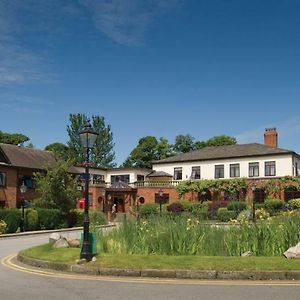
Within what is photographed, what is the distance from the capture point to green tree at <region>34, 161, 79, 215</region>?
42.0m

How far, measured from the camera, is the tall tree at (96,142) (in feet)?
301

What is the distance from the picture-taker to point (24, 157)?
5444 centimetres

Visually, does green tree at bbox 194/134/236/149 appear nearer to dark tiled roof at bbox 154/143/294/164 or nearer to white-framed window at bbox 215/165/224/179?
dark tiled roof at bbox 154/143/294/164

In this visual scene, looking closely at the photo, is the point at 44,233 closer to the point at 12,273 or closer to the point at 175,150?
the point at 12,273

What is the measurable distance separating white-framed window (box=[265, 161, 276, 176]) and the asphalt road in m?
47.8

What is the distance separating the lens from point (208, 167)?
2474 inches

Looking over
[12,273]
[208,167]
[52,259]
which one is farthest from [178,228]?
[208,167]

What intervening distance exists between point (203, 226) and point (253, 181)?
42858mm

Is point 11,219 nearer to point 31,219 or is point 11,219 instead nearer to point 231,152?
point 31,219

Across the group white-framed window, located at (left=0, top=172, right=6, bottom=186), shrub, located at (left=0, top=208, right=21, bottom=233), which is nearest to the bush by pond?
shrub, located at (left=0, top=208, right=21, bottom=233)

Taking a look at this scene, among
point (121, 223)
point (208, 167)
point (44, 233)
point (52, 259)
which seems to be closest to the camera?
point (52, 259)

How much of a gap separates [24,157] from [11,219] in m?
20.2

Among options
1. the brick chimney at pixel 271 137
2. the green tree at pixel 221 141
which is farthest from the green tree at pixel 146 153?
the brick chimney at pixel 271 137

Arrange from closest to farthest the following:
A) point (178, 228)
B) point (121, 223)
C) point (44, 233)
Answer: point (178, 228) → point (121, 223) → point (44, 233)
